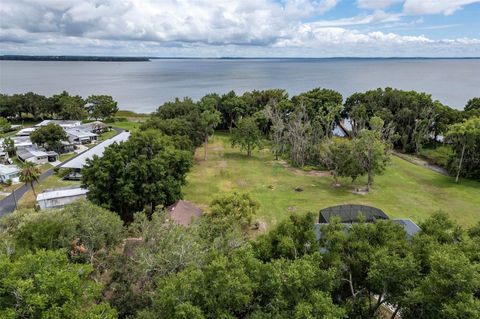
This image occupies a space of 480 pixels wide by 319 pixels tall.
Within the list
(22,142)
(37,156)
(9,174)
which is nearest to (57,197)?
(9,174)

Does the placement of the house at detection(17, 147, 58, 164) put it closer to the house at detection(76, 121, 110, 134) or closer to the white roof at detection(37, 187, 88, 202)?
the house at detection(76, 121, 110, 134)

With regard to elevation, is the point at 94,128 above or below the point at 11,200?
above

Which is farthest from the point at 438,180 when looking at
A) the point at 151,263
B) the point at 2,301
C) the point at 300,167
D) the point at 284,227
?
the point at 2,301

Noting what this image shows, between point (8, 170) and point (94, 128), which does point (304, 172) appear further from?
point (94, 128)

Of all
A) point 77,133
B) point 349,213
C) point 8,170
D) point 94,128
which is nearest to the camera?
point 349,213

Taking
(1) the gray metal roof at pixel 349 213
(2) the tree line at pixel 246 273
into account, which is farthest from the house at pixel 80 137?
(1) the gray metal roof at pixel 349 213

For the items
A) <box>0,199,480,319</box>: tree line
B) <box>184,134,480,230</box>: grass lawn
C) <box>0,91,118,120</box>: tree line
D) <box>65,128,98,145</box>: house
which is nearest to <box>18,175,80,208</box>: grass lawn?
<box>184,134,480,230</box>: grass lawn

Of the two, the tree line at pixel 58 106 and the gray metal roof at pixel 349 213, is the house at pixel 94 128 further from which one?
the gray metal roof at pixel 349 213
